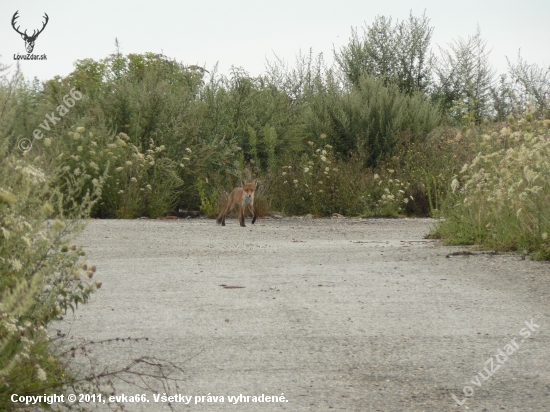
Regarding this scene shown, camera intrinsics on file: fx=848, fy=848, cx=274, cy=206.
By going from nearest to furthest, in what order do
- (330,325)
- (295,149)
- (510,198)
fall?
1. (330,325)
2. (510,198)
3. (295,149)

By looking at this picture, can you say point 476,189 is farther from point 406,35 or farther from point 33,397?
point 406,35

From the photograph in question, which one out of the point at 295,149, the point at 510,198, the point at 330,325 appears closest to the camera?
the point at 330,325

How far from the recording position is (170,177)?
751 inches

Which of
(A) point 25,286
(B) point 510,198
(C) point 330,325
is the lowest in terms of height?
(C) point 330,325

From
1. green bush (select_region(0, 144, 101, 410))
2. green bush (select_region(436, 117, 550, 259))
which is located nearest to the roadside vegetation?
green bush (select_region(436, 117, 550, 259))

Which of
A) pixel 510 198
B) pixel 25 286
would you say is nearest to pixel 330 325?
pixel 25 286

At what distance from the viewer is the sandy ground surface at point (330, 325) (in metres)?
4.66

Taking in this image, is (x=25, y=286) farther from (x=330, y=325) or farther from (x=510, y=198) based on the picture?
(x=510, y=198)

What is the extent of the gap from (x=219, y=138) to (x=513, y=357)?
16378 millimetres

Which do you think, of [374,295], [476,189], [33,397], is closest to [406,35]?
[476,189]

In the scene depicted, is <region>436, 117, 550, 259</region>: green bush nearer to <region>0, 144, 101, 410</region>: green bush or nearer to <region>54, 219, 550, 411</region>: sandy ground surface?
<region>54, 219, 550, 411</region>: sandy ground surface

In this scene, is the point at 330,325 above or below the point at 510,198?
below

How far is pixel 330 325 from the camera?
20.9ft

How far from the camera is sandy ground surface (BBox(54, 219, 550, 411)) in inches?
183
